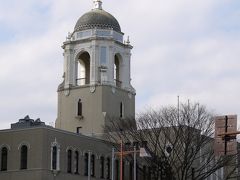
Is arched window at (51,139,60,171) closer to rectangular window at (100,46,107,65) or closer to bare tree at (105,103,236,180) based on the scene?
bare tree at (105,103,236,180)

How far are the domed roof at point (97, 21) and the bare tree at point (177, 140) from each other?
17221 mm

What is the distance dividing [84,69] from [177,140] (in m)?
23.6

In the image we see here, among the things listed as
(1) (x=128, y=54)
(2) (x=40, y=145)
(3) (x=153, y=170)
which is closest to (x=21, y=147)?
(2) (x=40, y=145)

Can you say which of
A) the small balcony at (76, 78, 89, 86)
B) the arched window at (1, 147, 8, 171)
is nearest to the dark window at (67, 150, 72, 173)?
the arched window at (1, 147, 8, 171)

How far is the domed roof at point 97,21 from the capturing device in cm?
8619

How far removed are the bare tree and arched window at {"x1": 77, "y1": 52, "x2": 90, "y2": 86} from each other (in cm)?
1525

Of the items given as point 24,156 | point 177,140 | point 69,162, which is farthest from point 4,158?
point 177,140


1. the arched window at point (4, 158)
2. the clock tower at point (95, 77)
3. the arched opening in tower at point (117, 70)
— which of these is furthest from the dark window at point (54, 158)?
the arched opening in tower at point (117, 70)

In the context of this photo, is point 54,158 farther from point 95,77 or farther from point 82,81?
point 82,81

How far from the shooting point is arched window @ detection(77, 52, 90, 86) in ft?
286

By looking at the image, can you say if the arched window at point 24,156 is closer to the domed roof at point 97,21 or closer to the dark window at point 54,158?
the dark window at point 54,158

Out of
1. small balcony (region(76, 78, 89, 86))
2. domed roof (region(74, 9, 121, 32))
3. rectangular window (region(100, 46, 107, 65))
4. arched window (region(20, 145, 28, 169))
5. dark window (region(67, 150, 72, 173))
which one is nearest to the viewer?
arched window (region(20, 145, 28, 169))

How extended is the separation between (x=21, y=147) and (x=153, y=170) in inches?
517

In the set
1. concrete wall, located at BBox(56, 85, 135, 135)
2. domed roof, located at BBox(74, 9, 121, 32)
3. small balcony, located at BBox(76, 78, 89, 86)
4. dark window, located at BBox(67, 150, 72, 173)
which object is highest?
domed roof, located at BBox(74, 9, 121, 32)
